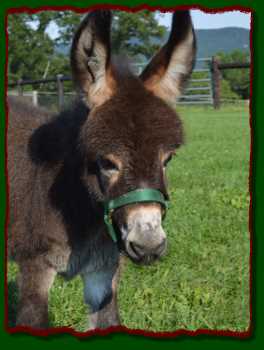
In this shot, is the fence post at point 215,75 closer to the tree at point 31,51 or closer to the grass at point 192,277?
the tree at point 31,51

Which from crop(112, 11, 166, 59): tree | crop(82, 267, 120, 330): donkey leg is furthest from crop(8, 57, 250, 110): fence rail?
crop(82, 267, 120, 330): donkey leg

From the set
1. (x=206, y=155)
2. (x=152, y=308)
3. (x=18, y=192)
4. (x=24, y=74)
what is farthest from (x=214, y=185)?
(x=24, y=74)

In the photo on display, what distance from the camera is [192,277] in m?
3.74

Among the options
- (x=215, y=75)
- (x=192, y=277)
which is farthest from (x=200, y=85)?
(x=192, y=277)

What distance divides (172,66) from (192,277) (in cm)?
185

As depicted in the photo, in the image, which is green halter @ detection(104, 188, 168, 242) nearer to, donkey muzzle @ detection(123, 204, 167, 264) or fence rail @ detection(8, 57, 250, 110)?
donkey muzzle @ detection(123, 204, 167, 264)

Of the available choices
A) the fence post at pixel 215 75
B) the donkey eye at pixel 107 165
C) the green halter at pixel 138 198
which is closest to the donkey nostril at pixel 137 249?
the green halter at pixel 138 198

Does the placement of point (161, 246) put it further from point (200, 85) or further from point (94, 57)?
point (200, 85)

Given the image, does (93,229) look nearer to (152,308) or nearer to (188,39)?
(152,308)

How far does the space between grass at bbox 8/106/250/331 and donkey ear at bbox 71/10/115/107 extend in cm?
56

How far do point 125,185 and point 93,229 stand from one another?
2.25 feet

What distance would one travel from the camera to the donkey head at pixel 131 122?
1988mm

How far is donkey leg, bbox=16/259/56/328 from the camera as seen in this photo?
258cm

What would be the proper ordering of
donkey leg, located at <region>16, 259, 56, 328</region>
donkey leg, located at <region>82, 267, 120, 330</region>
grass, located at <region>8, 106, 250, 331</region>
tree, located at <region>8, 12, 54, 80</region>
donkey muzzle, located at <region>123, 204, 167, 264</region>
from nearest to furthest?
1. donkey muzzle, located at <region>123, 204, 167, 264</region>
2. donkey leg, located at <region>16, 259, 56, 328</region>
3. donkey leg, located at <region>82, 267, 120, 330</region>
4. grass, located at <region>8, 106, 250, 331</region>
5. tree, located at <region>8, 12, 54, 80</region>
